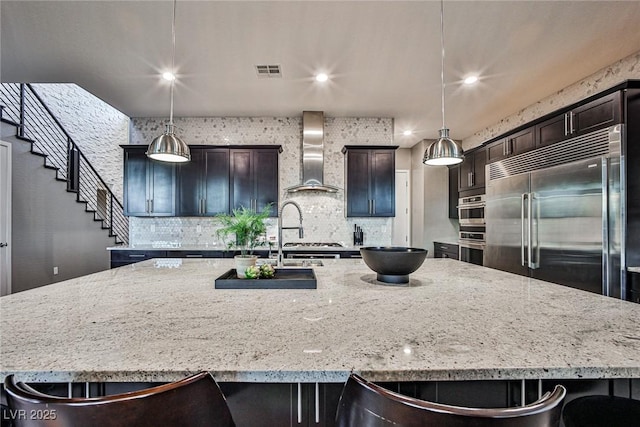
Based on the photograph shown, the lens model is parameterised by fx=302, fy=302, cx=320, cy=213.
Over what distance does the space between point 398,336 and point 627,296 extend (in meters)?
2.50

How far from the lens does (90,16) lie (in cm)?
233

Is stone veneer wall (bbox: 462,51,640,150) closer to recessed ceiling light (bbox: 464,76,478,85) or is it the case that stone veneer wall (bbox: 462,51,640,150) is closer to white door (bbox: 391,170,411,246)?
recessed ceiling light (bbox: 464,76,478,85)

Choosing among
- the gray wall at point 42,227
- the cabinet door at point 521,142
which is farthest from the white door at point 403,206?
the gray wall at point 42,227

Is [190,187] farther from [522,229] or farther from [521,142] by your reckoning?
[521,142]

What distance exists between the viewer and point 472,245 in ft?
14.5

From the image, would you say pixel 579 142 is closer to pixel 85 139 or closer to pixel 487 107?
pixel 487 107

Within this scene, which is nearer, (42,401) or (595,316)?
(42,401)

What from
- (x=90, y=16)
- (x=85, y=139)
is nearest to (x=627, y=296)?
(x=90, y=16)

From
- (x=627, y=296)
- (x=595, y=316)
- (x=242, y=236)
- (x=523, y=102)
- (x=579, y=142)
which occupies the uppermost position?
(x=523, y=102)

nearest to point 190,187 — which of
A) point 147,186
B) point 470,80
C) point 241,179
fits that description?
point 147,186

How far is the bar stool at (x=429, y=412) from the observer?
1.62 feet

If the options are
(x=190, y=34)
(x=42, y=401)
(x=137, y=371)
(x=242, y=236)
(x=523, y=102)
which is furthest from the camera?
(x=523, y=102)

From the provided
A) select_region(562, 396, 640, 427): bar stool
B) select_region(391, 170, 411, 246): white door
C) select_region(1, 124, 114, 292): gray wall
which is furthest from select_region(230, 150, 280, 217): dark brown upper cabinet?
select_region(562, 396, 640, 427): bar stool

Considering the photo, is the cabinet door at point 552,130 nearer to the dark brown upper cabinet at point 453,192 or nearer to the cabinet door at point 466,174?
the cabinet door at point 466,174
